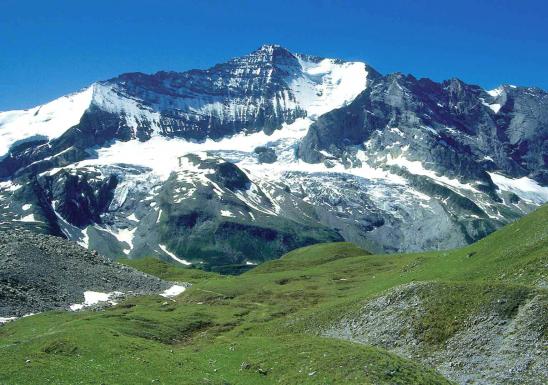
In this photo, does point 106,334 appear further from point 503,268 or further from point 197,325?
point 503,268

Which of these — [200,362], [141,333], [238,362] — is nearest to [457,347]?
[238,362]

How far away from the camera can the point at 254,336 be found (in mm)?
80438

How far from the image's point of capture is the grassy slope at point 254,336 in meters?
51.3

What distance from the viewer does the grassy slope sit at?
51281 millimetres

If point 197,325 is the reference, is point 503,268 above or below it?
above

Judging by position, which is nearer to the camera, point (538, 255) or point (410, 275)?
point (538, 255)

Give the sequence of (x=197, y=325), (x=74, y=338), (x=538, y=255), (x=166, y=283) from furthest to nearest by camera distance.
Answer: (x=166, y=283) → (x=197, y=325) → (x=538, y=255) → (x=74, y=338)

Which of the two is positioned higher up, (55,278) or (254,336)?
(55,278)

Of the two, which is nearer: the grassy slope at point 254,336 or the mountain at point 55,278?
the grassy slope at point 254,336

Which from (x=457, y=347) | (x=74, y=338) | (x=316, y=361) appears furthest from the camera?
(x=74, y=338)

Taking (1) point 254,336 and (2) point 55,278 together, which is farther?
(2) point 55,278

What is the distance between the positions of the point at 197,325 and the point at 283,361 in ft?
144

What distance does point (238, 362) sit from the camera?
60.9 m

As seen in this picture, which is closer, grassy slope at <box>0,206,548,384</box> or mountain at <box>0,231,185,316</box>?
grassy slope at <box>0,206,548,384</box>
